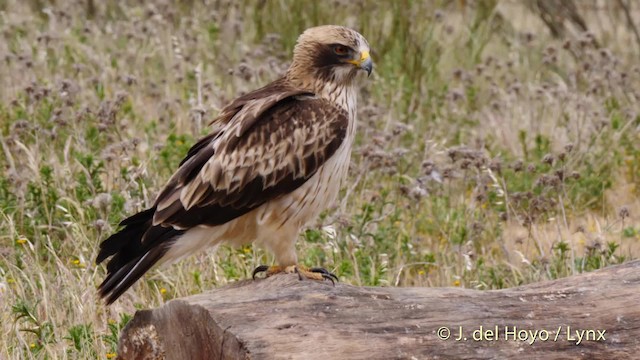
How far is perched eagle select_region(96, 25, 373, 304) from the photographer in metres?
4.80

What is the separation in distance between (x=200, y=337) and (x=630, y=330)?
147 centimetres

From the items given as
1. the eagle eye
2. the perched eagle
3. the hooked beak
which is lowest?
the perched eagle

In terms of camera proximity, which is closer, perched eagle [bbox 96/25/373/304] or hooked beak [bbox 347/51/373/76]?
perched eagle [bbox 96/25/373/304]

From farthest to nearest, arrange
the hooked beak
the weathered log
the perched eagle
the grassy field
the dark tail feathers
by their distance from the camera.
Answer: the grassy field, the hooked beak, the perched eagle, the dark tail feathers, the weathered log

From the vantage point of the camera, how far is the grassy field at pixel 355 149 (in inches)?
232

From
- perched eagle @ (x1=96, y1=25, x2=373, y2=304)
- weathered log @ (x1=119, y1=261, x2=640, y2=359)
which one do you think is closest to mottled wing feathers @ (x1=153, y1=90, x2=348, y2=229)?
perched eagle @ (x1=96, y1=25, x2=373, y2=304)

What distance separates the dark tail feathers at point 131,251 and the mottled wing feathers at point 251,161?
0.25 ft

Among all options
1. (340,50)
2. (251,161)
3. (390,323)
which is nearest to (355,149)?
(340,50)

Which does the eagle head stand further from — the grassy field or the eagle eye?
the grassy field

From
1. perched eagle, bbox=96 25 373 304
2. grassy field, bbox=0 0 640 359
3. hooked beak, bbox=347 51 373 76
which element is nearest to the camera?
perched eagle, bbox=96 25 373 304

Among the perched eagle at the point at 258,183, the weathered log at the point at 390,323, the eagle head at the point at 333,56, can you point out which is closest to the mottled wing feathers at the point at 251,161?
the perched eagle at the point at 258,183

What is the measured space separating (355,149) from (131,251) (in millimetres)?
3214

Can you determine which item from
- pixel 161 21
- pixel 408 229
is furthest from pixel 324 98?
pixel 161 21

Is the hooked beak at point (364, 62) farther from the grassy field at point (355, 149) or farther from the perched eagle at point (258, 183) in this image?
the grassy field at point (355, 149)
